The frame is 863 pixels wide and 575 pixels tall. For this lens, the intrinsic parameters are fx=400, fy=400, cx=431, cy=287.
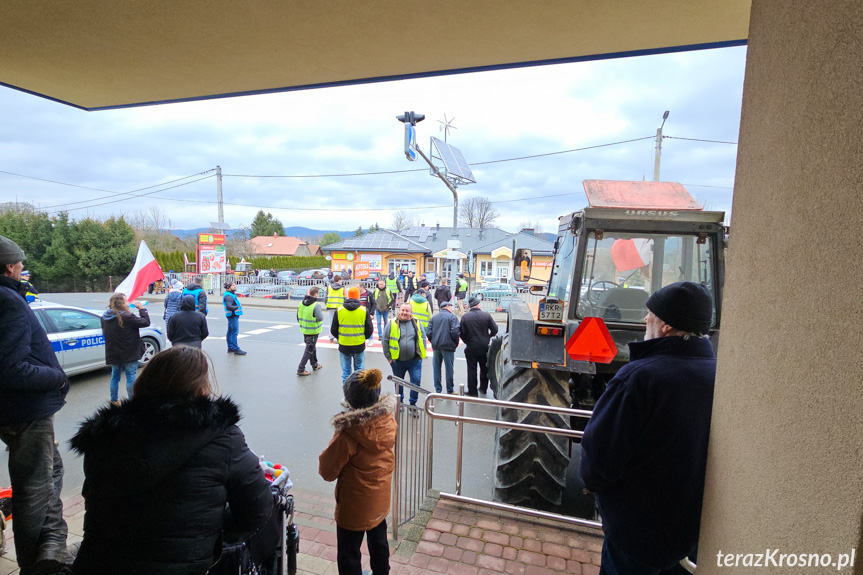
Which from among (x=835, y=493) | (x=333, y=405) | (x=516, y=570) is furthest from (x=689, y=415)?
(x=333, y=405)

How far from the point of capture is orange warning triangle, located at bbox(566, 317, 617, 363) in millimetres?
3574

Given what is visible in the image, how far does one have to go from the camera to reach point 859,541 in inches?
30.4

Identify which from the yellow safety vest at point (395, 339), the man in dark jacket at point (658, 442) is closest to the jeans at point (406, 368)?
the yellow safety vest at point (395, 339)

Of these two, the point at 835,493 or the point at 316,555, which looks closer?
the point at 835,493

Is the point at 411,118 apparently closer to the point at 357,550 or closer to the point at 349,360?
the point at 349,360

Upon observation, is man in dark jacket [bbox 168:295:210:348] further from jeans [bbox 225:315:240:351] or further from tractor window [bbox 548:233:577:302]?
tractor window [bbox 548:233:577:302]

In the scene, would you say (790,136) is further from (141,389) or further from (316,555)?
(316,555)

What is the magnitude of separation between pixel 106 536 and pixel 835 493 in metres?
2.19

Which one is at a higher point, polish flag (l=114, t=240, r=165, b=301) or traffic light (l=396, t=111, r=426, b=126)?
traffic light (l=396, t=111, r=426, b=126)

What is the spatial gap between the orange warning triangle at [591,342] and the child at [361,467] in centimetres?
187

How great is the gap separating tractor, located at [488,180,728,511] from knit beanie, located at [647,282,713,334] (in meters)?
1.83

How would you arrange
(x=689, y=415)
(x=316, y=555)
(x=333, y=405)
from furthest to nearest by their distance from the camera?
(x=333, y=405), (x=316, y=555), (x=689, y=415)

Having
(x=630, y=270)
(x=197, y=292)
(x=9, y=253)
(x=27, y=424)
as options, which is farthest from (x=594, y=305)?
(x=197, y=292)

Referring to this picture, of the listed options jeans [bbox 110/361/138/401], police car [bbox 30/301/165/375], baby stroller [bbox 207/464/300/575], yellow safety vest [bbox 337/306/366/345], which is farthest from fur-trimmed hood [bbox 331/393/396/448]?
police car [bbox 30/301/165/375]
